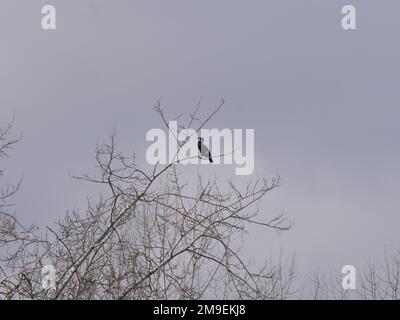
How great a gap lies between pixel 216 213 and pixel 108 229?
1.08m

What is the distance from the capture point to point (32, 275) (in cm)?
848

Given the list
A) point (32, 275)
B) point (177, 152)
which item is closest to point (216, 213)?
point (177, 152)

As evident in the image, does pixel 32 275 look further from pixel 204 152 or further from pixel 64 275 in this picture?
pixel 204 152

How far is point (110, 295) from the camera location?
868cm

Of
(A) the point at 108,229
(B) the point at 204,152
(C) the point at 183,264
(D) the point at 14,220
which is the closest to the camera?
(A) the point at 108,229

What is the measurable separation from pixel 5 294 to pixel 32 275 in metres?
0.34
